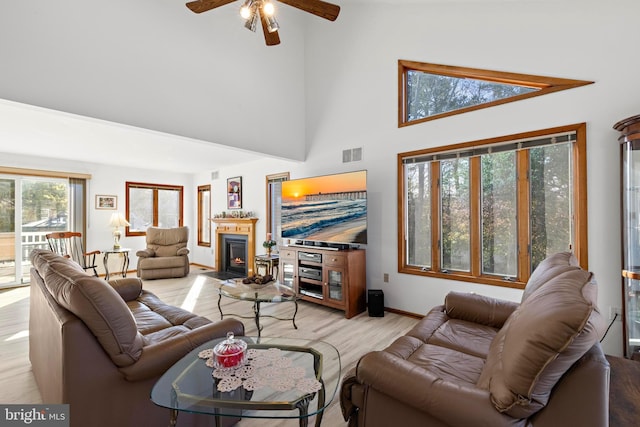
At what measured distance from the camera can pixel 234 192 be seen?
6344mm

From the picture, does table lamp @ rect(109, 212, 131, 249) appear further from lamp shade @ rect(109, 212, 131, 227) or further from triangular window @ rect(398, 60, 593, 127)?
triangular window @ rect(398, 60, 593, 127)

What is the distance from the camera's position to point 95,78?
9.14 ft

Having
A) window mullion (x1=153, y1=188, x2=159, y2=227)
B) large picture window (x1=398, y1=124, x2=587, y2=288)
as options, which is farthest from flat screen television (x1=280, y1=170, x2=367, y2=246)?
window mullion (x1=153, y1=188, x2=159, y2=227)

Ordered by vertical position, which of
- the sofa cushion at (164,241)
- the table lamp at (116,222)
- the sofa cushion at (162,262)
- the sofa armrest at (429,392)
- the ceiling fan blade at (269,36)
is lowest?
the sofa cushion at (162,262)

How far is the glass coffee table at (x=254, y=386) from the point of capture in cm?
120

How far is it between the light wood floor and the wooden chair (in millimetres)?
820

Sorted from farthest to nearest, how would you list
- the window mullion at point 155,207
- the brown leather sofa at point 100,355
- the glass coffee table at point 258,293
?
the window mullion at point 155,207 → the glass coffee table at point 258,293 → the brown leather sofa at point 100,355

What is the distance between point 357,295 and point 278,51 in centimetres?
378

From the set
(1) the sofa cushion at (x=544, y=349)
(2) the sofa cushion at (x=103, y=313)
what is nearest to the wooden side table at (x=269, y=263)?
(2) the sofa cushion at (x=103, y=313)

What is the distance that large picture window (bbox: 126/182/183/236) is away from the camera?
21.7 feet

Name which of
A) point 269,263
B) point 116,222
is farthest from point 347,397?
point 116,222

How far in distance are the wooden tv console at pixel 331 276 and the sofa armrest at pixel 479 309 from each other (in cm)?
148

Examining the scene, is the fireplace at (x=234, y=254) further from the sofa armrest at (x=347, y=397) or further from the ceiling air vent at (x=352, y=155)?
the sofa armrest at (x=347, y=397)

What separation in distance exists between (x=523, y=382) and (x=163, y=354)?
1.60m
